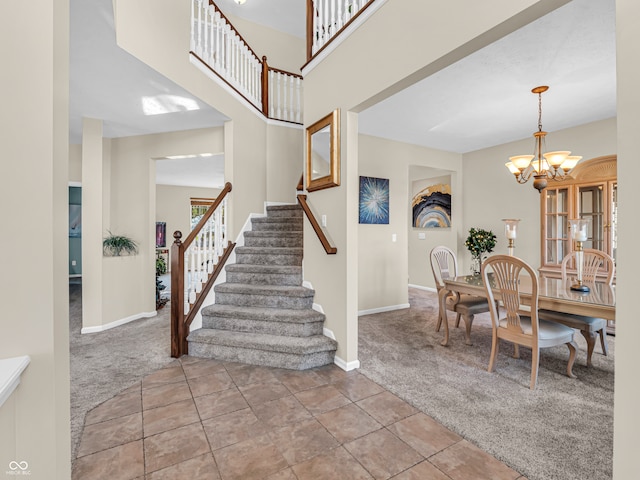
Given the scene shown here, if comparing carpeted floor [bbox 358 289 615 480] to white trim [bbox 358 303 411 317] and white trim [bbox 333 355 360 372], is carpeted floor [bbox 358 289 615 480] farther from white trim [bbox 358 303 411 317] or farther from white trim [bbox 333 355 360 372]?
white trim [bbox 358 303 411 317]

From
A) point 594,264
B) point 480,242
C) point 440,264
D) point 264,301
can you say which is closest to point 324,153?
point 264,301

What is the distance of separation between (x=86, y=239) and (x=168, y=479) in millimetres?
3320

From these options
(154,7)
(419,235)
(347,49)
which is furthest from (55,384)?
(419,235)

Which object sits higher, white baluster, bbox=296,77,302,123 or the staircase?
white baluster, bbox=296,77,302,123

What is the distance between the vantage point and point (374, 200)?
471 cm

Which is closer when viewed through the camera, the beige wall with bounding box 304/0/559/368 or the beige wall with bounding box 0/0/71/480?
the beige wall with bounding box 0/0/71/480

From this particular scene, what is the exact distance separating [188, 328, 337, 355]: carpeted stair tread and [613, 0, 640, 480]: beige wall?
80.4 inches

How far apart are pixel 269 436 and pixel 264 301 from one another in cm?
163

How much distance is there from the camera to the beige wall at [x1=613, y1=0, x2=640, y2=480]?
1.06 metres

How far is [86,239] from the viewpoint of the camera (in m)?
3.79

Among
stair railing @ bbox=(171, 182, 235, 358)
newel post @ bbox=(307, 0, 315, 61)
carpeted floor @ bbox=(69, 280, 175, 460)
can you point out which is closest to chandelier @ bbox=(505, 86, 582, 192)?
newel post @ bbox=(307, 0, 315, 61)

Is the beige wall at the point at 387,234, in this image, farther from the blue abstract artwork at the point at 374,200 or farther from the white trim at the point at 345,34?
the white trim at the point at 345,34

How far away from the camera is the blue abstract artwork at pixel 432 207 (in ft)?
19.5

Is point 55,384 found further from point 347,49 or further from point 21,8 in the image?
point 347,49
